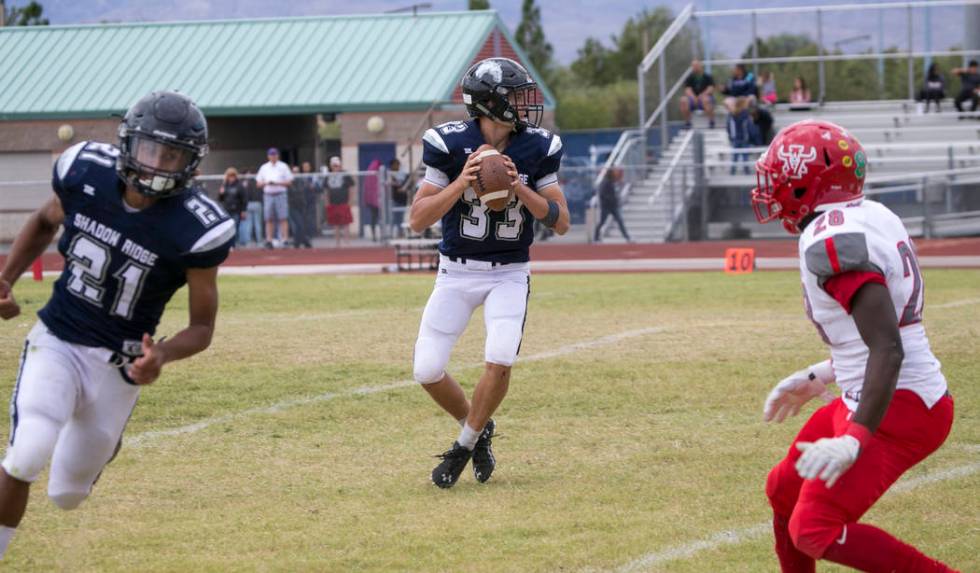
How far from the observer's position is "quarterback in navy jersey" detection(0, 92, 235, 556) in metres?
4.40

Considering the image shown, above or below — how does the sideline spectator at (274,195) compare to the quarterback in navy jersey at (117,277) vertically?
below

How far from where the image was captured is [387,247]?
2475cm

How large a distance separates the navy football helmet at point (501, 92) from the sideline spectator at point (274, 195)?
1824 centimetres

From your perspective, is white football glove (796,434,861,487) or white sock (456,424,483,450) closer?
white football glove (796,434,861,487)

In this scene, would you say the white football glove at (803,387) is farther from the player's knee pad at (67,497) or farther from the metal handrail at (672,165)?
the metal handrail at (672,165)

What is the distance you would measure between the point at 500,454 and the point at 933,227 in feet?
57.1

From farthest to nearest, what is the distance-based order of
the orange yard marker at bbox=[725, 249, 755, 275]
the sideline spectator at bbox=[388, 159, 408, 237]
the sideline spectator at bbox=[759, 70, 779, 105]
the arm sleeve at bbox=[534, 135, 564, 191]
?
the sideline spectator at bbox=[759, 70, 779, 105] → the sideline spectator at bbox=[388, 159, 408, 237] → the orange yard marker at bbox=[725, 249, 755, 275] → the arm sleeve at bbox=[534, 135, 564, 191]

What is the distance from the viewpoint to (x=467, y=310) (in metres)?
6.38

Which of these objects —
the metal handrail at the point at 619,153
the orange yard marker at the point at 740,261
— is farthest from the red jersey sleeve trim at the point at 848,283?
the metal handrail at the point at 619,153

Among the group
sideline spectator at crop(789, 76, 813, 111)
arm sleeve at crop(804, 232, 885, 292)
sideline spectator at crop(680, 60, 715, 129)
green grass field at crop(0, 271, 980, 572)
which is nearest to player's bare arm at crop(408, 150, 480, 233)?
green grass field at crop(0, 271, 980, 572)

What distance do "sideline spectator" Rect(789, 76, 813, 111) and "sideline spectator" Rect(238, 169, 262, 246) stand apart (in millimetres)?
11066

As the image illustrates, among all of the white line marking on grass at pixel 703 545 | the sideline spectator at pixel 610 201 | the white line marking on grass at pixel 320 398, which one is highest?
the white line marking on grass at pixel 703 545

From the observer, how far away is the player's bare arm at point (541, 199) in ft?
19.9

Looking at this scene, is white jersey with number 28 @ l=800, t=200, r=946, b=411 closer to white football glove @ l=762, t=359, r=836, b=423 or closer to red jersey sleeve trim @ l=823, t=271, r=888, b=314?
red jersey sleeve trim @ l=823, t=271, r=888, b=314
